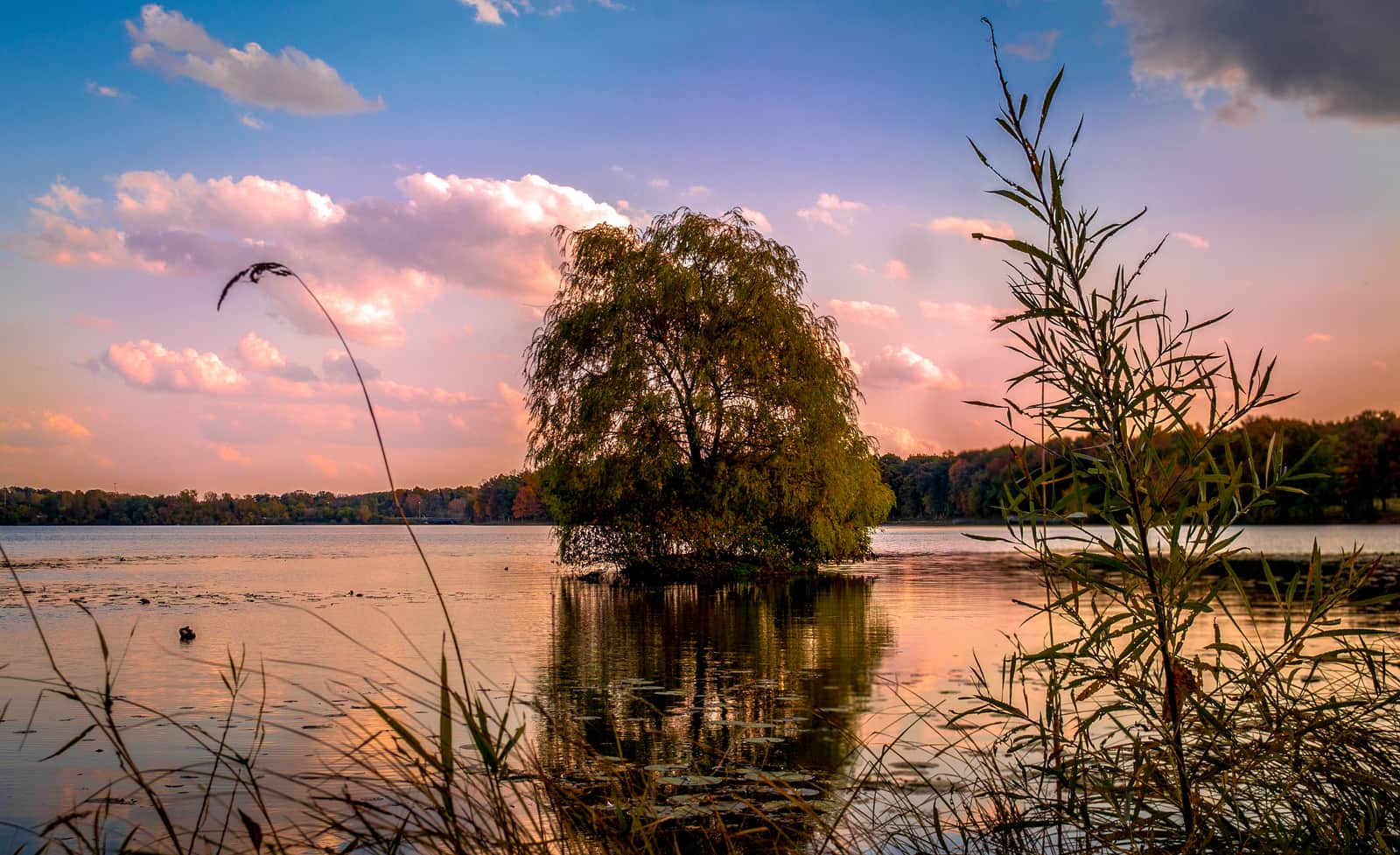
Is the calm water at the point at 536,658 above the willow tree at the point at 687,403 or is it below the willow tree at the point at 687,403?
below

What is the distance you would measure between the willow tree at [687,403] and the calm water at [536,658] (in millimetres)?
2671

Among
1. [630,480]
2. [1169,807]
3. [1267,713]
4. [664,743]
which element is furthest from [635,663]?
[630,480]

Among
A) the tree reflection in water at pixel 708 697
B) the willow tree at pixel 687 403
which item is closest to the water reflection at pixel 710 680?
the tree reflection in water at pixel 708 697

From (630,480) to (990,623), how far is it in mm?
12544

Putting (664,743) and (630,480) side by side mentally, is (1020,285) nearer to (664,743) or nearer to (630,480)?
(664,743)

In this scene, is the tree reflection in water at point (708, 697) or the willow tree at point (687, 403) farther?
the willow tree at point (687, 403)

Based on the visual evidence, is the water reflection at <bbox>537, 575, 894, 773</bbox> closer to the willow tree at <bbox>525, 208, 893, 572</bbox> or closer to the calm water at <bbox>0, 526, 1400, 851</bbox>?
the calm water at <bbox>0, 526, 1400, 851</bbox>

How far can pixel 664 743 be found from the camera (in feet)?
25.5

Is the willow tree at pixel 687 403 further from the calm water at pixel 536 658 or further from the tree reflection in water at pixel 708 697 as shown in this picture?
the tree reflection in water at pixel 708 697

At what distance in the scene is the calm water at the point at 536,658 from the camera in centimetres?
736

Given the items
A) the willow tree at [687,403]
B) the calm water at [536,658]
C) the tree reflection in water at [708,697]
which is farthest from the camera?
the willow tree at [687,403]

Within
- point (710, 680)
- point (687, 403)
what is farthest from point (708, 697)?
point (687, 403)

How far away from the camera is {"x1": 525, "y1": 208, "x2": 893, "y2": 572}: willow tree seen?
1046 inches

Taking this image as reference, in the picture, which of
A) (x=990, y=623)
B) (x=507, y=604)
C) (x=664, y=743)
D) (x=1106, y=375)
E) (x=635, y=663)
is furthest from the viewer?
(x=507, y=604)
